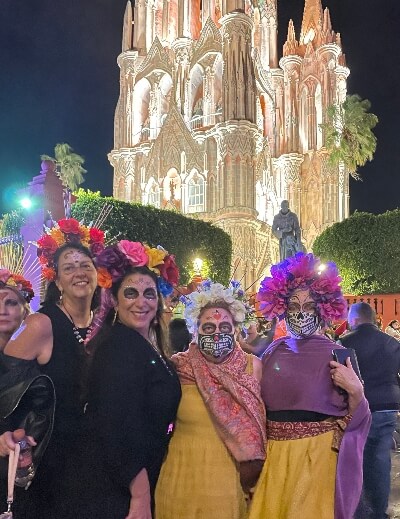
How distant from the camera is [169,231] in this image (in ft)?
89.6

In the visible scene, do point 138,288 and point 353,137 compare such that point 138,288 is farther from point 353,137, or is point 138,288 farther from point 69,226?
point 353,137

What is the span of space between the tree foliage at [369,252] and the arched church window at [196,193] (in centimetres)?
1368

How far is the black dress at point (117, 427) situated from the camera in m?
3.32

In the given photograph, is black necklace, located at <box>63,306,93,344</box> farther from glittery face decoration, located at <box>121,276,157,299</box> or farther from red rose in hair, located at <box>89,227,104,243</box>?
red rose in hair, located at <box>89,227,104,243</box>

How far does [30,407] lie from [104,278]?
101 cm

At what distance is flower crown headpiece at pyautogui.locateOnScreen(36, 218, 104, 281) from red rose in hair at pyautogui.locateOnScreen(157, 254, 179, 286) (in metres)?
0.56

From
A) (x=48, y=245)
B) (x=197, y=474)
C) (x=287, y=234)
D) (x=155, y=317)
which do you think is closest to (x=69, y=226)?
(x=48, y=245)

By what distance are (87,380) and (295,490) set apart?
4.87 feet

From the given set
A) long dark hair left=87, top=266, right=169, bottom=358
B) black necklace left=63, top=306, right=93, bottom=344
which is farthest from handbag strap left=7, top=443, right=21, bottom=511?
long dark hair left=87, top=266, right=169, bottom=358

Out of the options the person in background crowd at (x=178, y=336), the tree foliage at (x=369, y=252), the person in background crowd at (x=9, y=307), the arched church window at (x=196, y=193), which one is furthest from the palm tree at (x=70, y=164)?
the person in background crowd at (x=9, y=307)

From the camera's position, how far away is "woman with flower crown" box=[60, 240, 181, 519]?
10.9 feet

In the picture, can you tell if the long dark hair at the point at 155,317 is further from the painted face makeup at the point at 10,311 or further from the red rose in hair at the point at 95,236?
the painted face makeup at the point at 10,311

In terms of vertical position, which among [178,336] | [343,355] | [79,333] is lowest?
[343,355]

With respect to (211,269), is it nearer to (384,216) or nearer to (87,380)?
(384,216)
